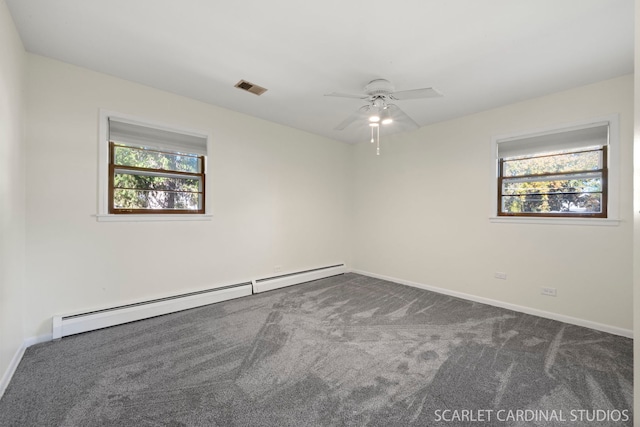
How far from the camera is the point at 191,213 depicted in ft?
11.4

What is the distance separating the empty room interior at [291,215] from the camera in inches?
72.2

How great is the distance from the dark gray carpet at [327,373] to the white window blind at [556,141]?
6.58ft

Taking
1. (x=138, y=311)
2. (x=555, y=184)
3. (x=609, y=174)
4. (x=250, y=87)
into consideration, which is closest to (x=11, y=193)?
(x=138, y=311)

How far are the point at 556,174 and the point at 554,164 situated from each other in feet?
0.44

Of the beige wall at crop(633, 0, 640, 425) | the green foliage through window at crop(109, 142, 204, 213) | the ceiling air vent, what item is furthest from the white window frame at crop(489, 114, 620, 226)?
the green foliage through window at crop(109, 142, 204, 213)

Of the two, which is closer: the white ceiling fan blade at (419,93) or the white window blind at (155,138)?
the white ceiling fan blade at (419,93)

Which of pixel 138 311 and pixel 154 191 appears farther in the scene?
pixel 154 191

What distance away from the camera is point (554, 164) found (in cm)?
321

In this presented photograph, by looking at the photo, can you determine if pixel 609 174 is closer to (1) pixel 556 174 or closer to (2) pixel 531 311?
(1) pixel 556 174

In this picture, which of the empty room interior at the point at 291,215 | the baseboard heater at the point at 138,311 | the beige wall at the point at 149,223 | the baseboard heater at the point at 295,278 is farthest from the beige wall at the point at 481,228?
the baseboard heater at the point at 138,311

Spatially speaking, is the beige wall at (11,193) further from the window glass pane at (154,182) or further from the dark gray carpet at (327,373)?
the window glass pane at (154,182)

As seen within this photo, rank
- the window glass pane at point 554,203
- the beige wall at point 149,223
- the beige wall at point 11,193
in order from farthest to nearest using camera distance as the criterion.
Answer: the window glass pane at point 554,203 → the beige wall at point 149,223 → the beige wall at point 11,193

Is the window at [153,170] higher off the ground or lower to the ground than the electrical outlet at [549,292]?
higher

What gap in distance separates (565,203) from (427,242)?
1.71 metres
